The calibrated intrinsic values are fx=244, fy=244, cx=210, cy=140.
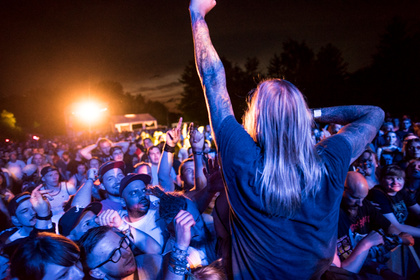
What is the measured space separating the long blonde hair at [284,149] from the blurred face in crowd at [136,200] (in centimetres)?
221

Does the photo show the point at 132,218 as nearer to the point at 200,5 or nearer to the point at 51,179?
the point at 200,5

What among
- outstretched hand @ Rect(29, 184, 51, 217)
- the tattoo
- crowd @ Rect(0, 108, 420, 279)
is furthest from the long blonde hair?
outstretched hand @ Rect(29, 184, 51, 217)

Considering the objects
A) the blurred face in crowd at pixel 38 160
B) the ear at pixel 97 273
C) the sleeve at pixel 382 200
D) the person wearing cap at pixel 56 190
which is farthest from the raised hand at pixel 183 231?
the blurred face in crowd at pixel 38 160

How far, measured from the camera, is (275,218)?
107 centimetres

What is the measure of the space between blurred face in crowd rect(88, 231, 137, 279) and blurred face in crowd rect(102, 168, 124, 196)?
194 cm

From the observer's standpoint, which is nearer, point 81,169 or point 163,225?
point 163,225

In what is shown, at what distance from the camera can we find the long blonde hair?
1035mm

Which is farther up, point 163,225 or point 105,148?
point 105,148

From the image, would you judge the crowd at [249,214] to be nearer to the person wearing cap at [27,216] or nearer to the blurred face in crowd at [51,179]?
the person wearing cap at [27,216]

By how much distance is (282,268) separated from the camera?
1.11 metres

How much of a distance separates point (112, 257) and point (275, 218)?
1.40m

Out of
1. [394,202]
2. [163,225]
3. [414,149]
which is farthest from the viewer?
[414,149]

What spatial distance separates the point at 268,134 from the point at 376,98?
32.9 meters

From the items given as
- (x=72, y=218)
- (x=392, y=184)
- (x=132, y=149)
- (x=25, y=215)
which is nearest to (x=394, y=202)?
(x=392, y=184)
